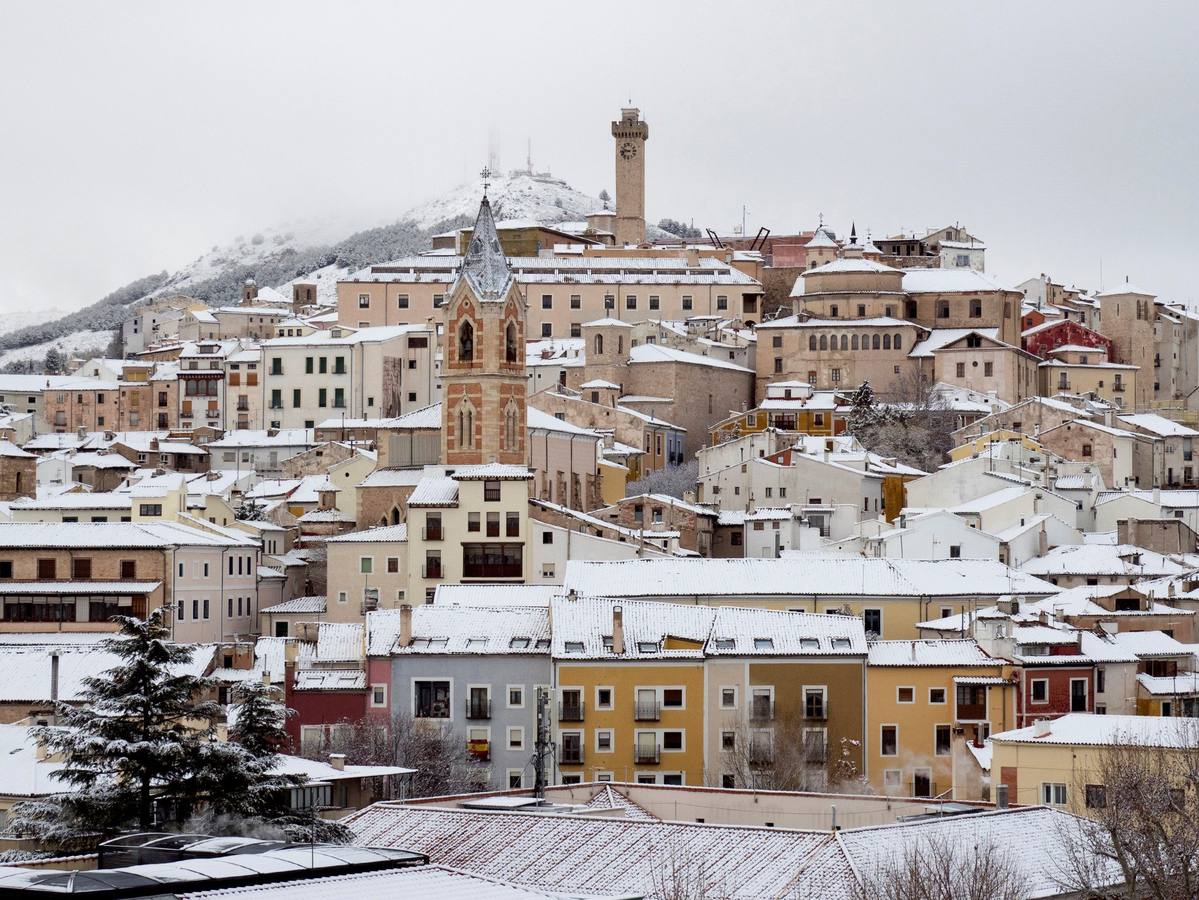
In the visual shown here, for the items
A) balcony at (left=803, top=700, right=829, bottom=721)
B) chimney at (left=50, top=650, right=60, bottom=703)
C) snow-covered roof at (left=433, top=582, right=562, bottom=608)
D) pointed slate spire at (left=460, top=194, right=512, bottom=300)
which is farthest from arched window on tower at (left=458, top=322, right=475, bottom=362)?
chimney at (left=50, top=650, right=60, bottom=703)

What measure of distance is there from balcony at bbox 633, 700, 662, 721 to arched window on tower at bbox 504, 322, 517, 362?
26349mm

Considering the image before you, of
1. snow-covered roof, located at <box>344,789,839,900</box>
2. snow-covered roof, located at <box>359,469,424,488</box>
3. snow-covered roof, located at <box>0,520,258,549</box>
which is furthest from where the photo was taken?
snow-covered roof, located at <box>359,469,424,488</box>

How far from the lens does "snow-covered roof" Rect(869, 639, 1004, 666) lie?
180 feet

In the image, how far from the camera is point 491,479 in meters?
69.7

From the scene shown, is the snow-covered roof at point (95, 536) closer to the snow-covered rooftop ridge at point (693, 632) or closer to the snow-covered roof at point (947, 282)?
the snow-covered rooftop ridge at point (693, 632)

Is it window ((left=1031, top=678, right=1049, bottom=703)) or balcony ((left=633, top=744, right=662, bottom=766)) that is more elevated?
window ((left=1031, top=678, right=1049, bottom=703))

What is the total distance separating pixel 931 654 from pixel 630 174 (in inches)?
3696

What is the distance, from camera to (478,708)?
55562 millimetres

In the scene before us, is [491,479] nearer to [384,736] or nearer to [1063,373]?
[384,736]

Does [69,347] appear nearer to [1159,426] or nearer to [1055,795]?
[1159,426]

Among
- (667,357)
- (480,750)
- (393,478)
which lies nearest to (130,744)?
(480,750)

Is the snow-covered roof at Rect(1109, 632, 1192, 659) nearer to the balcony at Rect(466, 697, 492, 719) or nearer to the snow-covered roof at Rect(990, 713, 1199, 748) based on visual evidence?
the snow-covered roof at Rect(990, 713, 1199, 748)

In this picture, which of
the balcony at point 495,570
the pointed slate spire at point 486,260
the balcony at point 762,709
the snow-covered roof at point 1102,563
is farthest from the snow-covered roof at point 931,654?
the pointed slate spire at point 486,260

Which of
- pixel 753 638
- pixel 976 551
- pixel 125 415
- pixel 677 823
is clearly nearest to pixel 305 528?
pixel 976 551
